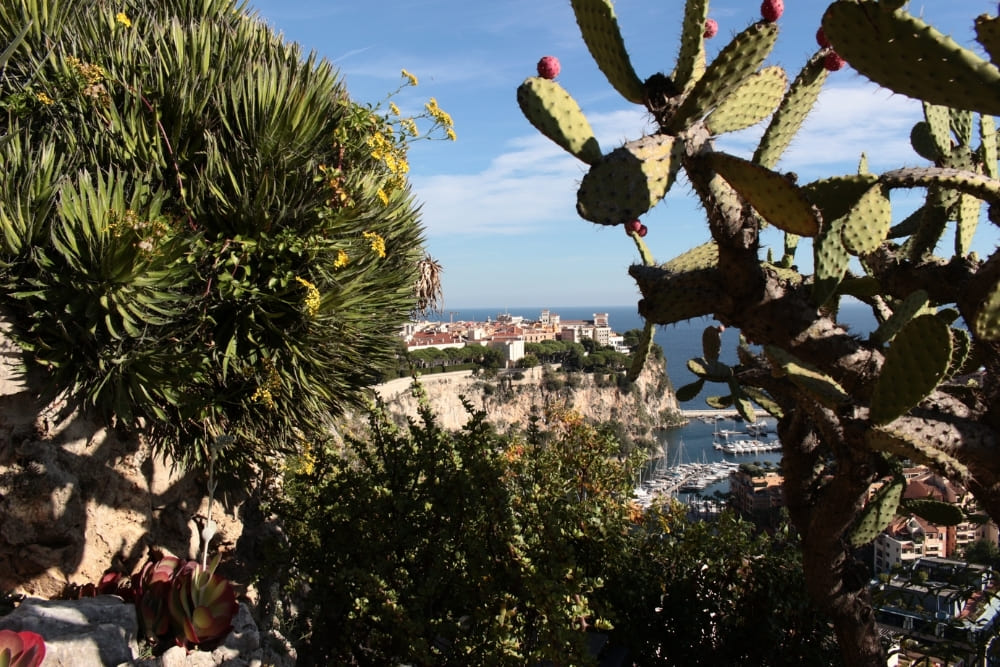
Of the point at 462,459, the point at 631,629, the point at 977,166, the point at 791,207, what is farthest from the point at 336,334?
the point at 977,166

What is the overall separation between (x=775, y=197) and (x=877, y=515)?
1.84m

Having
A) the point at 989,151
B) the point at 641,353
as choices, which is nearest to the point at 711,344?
the point at 641,353

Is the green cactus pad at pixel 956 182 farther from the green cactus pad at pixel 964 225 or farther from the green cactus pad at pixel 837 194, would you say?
the green cactus pad at pixel 964 225

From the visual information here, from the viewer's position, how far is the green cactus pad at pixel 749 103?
227 cm

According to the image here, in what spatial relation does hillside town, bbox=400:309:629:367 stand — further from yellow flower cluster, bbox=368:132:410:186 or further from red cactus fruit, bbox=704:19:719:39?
red cactus fruit, bbox=704:19:719:39

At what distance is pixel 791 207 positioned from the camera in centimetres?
182

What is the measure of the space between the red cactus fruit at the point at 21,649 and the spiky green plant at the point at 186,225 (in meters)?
1.36

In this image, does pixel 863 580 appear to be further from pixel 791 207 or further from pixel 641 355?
pixel 791 207

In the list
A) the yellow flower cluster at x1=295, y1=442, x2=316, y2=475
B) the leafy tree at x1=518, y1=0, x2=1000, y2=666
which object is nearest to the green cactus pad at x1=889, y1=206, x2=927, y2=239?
the leafy tree at x1=518, y1=0, x2=1000, y2=666

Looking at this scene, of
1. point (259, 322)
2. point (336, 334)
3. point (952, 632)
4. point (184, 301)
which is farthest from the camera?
point (336, 334)

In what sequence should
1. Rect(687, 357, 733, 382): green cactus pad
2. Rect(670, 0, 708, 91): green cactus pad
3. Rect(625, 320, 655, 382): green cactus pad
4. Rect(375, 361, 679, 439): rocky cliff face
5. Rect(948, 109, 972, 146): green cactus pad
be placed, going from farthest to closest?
Rect(375, 361, 679, 439): rocky cliff face
Rect(687, 357, 733, 382): green cactus pad
Rect(625, 320, 655, 382): green cactus pad
Rect(948, 109, 972, 146): green cactus pad
Rect(670, 0, 708, 91): green cactus pad

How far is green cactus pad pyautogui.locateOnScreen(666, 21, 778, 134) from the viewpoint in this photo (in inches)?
78.6

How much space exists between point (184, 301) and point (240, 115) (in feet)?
3.97

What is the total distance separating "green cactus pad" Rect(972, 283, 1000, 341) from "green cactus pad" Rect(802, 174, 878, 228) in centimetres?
52
